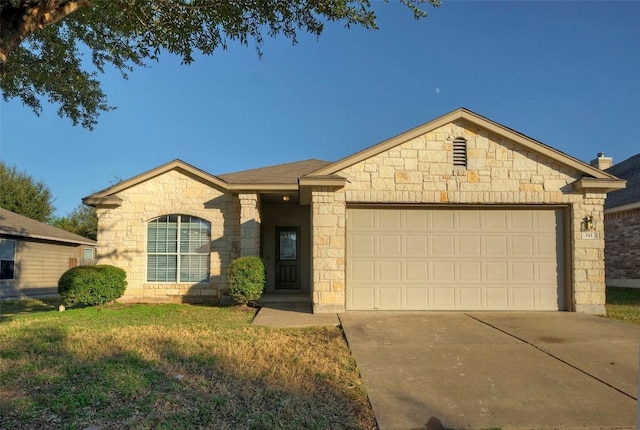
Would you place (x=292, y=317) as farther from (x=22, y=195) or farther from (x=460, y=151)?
(x=22, y=195)

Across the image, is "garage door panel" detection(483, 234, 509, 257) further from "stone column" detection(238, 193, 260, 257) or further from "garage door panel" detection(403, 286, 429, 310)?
"stone column" detection(238, 193, 260, 257)

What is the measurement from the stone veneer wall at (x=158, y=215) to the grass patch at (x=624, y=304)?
941 centimetres

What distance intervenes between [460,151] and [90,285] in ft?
31.5

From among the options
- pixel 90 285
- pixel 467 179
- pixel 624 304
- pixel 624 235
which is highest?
pixel 467 179

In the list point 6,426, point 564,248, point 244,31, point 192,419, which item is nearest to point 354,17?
point 244,31

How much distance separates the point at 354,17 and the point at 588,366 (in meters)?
5.71

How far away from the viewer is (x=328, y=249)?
957 centimetres

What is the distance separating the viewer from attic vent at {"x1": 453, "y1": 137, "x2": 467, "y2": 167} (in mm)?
9820

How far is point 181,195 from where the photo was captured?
42.1 ft

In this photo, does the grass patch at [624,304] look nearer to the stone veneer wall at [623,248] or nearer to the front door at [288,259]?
the stone veneer wall at [623,248]

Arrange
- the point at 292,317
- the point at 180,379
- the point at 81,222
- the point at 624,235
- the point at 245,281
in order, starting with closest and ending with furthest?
the point at 180,379, the point at 292,317, the point at 245,281, the point at 624,235, the point at 81,222

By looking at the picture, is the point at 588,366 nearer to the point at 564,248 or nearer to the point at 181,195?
the point at 564,248

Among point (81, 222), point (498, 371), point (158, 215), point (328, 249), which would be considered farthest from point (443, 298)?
point (81, 222)

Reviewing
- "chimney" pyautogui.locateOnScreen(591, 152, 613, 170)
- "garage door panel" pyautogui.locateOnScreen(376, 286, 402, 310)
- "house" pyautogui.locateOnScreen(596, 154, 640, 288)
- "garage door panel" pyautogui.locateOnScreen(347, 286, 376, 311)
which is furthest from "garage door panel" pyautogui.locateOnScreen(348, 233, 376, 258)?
"chimney" pyautogui.locateOnScreen(591, 152, 613, 170)
